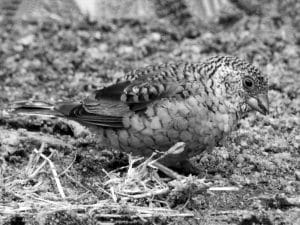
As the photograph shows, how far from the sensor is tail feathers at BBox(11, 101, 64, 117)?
485cm

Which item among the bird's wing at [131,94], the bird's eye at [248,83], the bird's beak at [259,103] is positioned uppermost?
the bird's wing at [131,94]

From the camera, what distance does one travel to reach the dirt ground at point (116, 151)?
3.62m

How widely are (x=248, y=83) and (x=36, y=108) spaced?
1.59m

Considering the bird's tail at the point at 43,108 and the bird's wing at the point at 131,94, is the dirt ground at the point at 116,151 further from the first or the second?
the bird's wing at the point at 131,94

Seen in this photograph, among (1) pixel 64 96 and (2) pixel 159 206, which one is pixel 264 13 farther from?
(2) pixel 159 206

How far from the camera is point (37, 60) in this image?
6492 millimetres

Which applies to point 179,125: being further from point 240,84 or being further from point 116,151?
point 116,151

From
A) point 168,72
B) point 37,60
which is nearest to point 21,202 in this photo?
point 168,72

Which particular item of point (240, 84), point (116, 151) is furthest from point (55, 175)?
point (240, 84)

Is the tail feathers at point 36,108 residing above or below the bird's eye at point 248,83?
above

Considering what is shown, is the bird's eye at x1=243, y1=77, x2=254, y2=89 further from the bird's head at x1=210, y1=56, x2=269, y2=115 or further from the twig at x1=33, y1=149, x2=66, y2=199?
the twig at x1=33, y1=149, x2=66, y2=199

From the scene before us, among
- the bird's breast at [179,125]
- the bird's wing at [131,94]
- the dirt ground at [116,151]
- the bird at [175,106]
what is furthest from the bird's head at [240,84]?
the dirt ground at [116,151]

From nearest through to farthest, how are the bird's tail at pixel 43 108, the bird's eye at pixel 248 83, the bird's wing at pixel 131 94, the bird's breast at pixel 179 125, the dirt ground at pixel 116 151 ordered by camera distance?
the dirt ground at pixel 116 151 < the bird's breast at pixel 179 125 < the bird's wing at pixel 131 94 < the bird's eye at pixel 248 83 < the bird's tail at pixel 43 108

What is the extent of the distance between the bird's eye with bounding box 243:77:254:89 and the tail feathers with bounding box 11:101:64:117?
1.35 m
